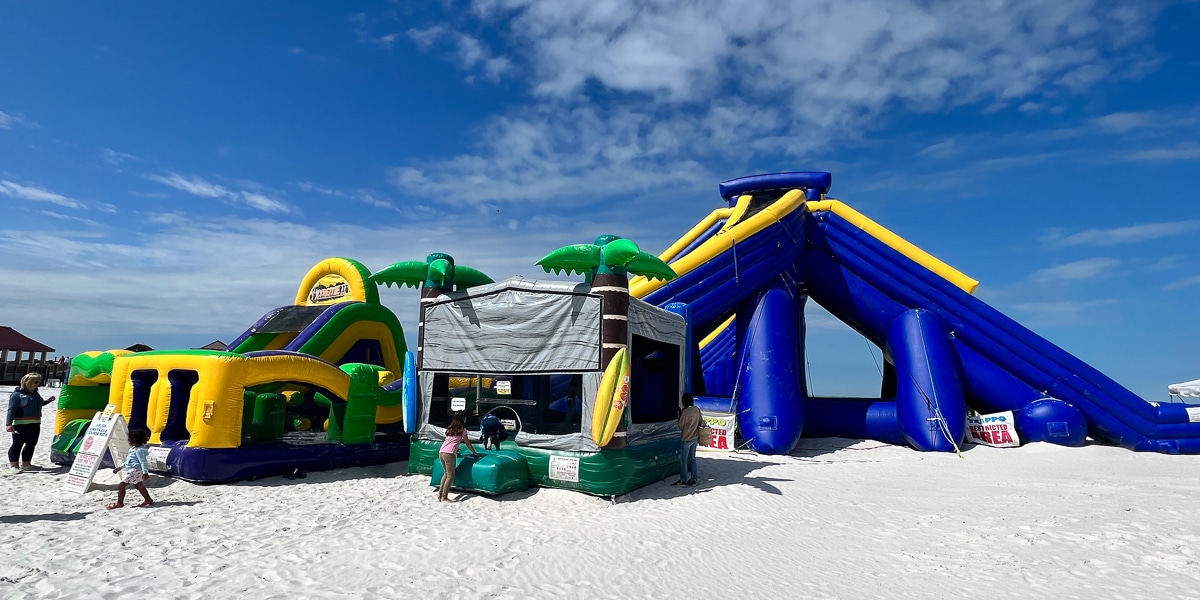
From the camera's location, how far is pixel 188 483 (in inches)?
281

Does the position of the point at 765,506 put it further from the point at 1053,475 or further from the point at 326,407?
the point at 326,407

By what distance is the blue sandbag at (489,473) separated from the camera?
22.2ft

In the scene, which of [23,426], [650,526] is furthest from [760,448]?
[23,426]

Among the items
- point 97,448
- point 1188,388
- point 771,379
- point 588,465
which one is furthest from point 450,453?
point 1188,388

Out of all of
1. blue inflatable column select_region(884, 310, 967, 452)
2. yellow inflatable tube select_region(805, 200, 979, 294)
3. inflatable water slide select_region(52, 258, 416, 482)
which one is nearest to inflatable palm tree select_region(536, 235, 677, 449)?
inflatable water slide select_region(52, 258, 416, 482)

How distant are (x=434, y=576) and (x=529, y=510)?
85.8 inches

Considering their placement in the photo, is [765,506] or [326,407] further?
[326,407]

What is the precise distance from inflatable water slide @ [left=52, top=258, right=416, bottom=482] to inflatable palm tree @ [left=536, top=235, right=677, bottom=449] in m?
2.58

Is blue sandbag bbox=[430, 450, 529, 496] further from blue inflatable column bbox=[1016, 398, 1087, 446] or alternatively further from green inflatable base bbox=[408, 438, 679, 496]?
blue inflatable column bbox=[1016, 398, 1087, 446]

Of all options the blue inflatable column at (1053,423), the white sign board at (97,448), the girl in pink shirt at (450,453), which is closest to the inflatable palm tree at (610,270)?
the girl in pink shirt at (450,453)

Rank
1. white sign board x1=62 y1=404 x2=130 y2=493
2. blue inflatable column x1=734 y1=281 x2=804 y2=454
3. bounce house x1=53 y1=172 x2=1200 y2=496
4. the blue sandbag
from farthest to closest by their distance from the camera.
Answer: blue inflatable column x1=734 y1=281 x2=804 y2=454 < bounce house x1=53 y1=172 x2=1200 y2=496 < the blue sandbag < white sign board x1=62 y1=404 x2=130 y2=493

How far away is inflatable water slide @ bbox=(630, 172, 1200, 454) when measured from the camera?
37.8ft

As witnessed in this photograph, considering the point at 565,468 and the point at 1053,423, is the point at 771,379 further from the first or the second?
the point at 565,468

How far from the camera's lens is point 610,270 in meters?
7.29
